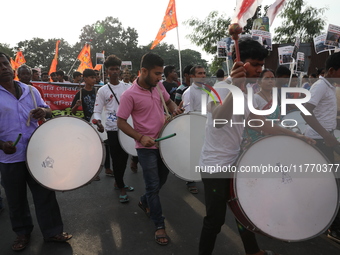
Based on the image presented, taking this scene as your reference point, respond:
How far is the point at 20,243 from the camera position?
266 cm

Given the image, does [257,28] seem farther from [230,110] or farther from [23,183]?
[23,183]

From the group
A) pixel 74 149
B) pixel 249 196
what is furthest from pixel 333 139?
pixel 74 149

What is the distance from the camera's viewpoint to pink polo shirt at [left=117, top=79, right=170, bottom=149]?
8.74 feet

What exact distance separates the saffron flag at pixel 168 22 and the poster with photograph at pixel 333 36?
4.04 m

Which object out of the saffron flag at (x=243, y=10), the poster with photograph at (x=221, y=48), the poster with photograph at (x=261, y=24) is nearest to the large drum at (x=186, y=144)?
the saffron flag at (x=243, y=10)

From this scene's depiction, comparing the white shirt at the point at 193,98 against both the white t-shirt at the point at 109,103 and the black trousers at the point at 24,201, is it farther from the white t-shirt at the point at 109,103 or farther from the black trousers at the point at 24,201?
the black trousers at the point at 24,201

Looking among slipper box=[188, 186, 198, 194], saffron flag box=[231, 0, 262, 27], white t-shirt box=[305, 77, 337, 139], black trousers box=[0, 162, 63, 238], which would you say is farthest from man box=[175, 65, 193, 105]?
saffron flag box=[231, 0, 262, 27]

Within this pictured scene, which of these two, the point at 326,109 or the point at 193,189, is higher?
the point at 326,109

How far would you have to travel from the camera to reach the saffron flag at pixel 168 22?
749cm

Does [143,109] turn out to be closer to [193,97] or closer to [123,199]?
[193,97]

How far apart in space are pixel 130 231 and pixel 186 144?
1.20 m

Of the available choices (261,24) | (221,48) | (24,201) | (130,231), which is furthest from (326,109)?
(221,48)

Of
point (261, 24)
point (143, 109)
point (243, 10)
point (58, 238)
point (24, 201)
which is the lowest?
point (58, 238)

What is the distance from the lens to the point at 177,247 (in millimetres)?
2656
